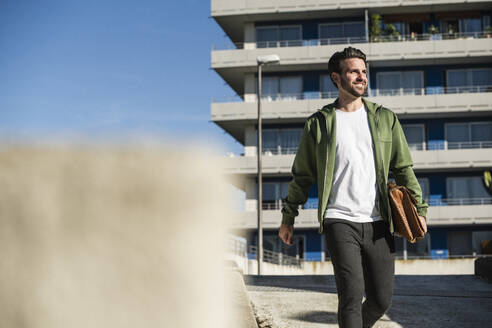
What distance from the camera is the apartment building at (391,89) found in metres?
41.8

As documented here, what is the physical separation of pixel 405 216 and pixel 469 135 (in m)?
41.1

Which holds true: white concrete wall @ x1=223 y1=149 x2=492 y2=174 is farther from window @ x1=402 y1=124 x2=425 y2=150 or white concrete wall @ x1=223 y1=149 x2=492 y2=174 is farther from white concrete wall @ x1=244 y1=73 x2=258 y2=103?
white concrete wall @ x1=244 y1=73 x2=258 y2=103

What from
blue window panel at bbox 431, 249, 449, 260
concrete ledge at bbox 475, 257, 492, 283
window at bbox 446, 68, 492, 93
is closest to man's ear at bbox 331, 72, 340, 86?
concrete ledge at bbox 475, 257, 492, 283

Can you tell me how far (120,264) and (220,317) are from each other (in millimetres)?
322

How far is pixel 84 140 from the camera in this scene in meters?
1.31

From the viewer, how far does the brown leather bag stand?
14.1 ft

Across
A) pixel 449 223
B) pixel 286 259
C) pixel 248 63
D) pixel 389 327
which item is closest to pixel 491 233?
pixel 449 223

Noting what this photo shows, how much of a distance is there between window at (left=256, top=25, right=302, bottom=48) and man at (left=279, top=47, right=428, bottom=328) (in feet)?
137

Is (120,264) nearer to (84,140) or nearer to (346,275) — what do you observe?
(84,140)

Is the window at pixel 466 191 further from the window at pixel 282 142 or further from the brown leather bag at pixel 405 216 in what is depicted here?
the brown leather bag at pixel 405 216

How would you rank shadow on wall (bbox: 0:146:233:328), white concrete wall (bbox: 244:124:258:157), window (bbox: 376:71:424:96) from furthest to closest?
white concrete wall (bbox: 244:124:258:157) → window (bbox: 376:71:424:96) → shadow on wall (bbox: 0:146:233:328)

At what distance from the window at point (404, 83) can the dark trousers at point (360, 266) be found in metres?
41.5

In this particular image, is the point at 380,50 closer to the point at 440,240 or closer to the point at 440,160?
the point at 440,160

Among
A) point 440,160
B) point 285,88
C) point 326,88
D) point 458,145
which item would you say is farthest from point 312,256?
point 458,145
